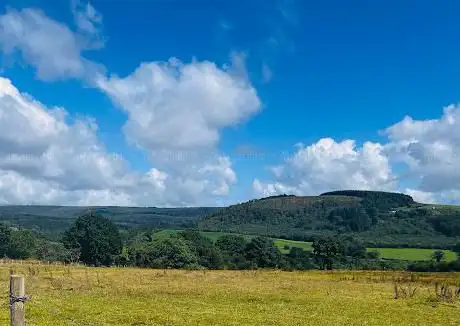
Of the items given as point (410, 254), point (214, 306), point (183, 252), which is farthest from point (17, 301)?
point (410, 254)

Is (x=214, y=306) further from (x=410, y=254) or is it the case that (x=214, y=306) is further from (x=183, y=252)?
(x=410, y=254)

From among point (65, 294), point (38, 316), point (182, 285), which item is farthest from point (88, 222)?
point (38, 316)

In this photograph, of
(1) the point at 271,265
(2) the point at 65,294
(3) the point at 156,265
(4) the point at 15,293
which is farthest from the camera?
(1) the point at 271,265

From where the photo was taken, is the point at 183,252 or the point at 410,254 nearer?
the point at 183,252

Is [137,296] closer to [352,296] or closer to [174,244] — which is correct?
[352,296]

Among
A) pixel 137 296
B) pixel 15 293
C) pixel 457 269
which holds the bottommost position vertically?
pixel 457 269

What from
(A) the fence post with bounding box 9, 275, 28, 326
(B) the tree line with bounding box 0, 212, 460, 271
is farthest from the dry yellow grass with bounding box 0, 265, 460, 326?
(B) the tree line with bounding box 0, 212, 460, 271

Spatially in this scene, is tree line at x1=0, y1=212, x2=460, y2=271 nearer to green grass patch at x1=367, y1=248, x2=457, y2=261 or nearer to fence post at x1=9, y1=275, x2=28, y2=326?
green grass patch at x1=367, y1=248, x2=457, y2=261

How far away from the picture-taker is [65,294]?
40.6 m

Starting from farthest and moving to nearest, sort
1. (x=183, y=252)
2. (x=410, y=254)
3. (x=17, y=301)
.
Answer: (x=410, y=254), (x=183, y=252), (x=17, y=301)

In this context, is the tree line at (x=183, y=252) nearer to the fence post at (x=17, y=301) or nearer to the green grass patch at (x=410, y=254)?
the green grass patch at (x=410, y=254)

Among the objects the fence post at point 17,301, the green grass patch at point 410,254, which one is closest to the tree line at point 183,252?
the green grass patch at point 410,254

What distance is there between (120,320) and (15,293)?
Result: 52.2ft

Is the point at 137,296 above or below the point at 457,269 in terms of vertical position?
above
